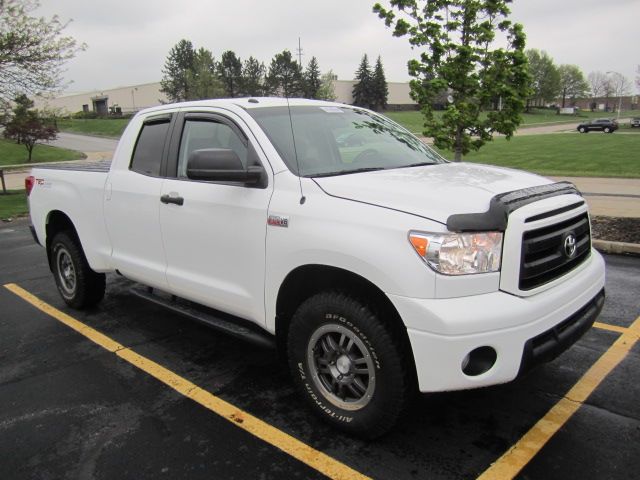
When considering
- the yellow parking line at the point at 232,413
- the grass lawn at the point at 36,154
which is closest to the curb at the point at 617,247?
the yellow parking line at the point at 232,413

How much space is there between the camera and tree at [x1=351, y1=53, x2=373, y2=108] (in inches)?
3440

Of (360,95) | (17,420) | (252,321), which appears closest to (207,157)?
(252,321)

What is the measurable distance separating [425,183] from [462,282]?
0.75m

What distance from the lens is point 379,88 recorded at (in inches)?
3521

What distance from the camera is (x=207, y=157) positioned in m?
3.14

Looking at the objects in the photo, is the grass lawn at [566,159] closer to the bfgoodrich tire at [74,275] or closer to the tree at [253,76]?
the bfgoodrich tire at [74,275]

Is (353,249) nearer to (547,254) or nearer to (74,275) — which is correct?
(547,254)

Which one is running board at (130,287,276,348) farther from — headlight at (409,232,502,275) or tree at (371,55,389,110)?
tree at (371,55,389,110)

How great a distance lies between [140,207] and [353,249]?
7.13 feet

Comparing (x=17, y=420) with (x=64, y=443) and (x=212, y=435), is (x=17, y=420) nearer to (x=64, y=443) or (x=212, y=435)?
(x=64, y=443)

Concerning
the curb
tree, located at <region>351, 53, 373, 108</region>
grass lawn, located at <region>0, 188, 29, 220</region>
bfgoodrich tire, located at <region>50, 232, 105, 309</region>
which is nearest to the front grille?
bfgoodrich tire, located at <region>50, 232, 105, 309</region>

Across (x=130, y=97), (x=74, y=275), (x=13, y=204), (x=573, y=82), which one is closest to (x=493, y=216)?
(x=74, y=275)

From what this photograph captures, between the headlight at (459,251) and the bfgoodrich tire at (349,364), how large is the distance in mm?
454

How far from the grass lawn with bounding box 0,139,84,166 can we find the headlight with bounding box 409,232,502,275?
3531cm
